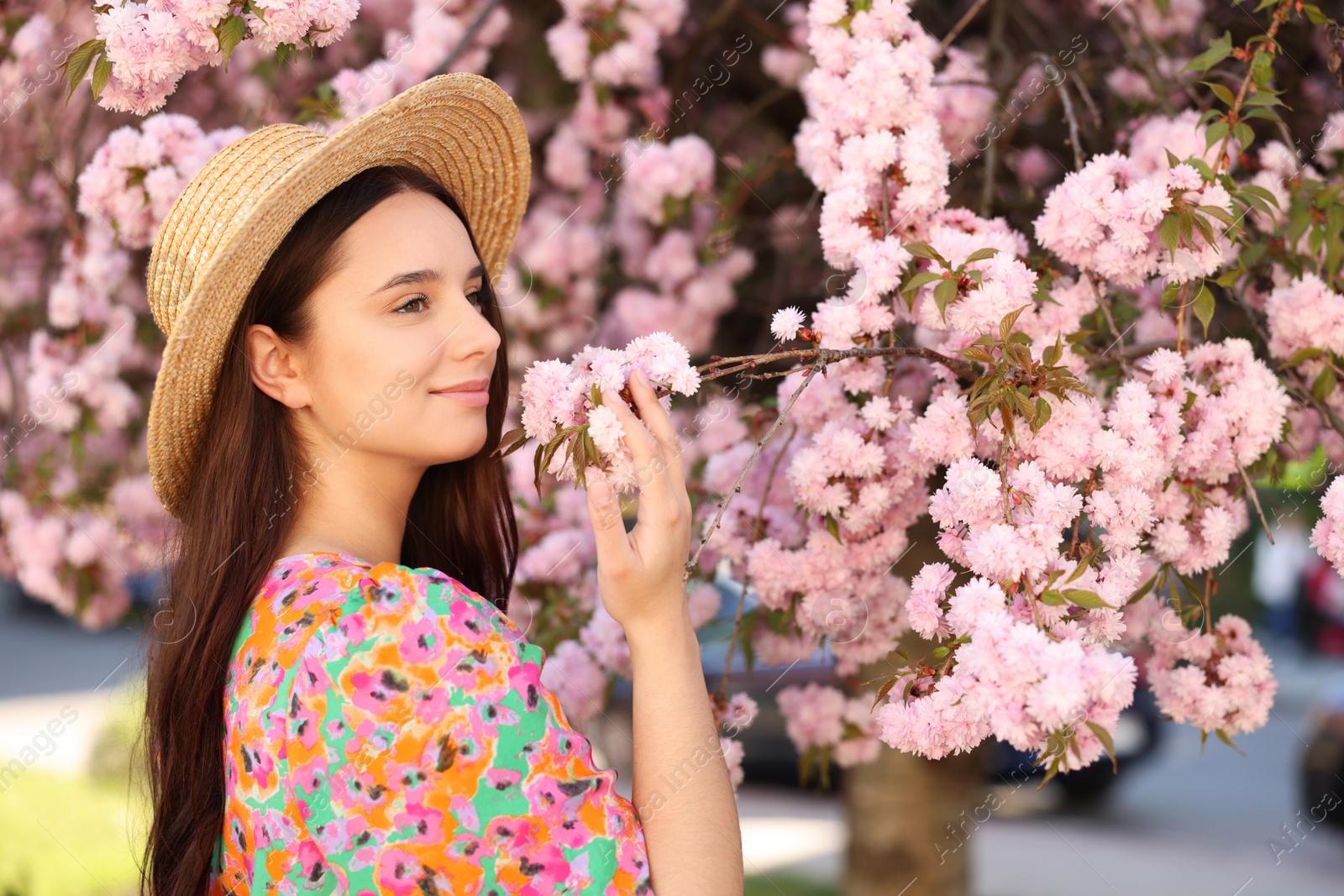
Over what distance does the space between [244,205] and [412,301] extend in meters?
0.25

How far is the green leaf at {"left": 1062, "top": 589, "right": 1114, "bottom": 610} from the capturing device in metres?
1.22

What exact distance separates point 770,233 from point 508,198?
1.52 metres

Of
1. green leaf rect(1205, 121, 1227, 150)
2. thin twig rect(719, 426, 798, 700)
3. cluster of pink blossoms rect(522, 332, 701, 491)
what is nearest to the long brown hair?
cluster of pink blossoms rect(522, 332, 701, 491)

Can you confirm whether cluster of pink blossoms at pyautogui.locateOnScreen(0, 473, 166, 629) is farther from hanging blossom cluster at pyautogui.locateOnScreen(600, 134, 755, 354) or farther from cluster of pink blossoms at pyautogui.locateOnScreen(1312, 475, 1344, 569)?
cluster of pink blossoms at pyautogui.locateOnScreen(1312, 475, 1344, 569)

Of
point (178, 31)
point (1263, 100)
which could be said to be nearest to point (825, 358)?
point (1263, 100)

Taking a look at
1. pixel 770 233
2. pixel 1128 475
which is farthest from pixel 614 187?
pixel 1128 475

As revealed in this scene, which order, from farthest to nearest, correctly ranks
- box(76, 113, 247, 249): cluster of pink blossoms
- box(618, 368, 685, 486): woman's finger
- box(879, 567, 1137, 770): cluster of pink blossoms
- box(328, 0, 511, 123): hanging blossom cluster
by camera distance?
box(328, 0, 511, 123): hanging blossom cluster → box(76, 113, 247, 249): cluster of pink blossoms → box(618, 368, 685, 486): woman's finger → box(879, 567, 1137, 770): cluster of pink blossoms

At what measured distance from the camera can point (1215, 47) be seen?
5.68ft

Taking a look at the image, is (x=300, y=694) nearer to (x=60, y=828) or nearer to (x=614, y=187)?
(x=614, y=187)

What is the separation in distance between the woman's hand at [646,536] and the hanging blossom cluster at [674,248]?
1.72 metres

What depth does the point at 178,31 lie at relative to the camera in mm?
1502

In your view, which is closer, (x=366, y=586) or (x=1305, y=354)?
(x=366, y=586)

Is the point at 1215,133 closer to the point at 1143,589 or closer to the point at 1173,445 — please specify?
the point at 1173,445

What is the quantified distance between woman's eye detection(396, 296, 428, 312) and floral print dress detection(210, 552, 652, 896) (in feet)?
1.31
